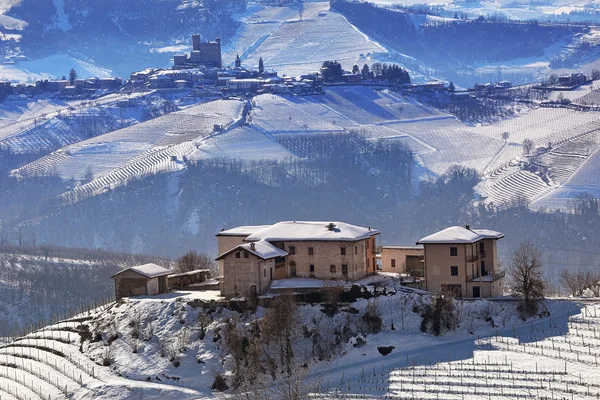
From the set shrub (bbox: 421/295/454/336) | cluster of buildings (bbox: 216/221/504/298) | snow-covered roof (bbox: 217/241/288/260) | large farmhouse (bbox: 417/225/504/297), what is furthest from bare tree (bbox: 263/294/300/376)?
large farmhouse (bbox: 417/225/504/297)

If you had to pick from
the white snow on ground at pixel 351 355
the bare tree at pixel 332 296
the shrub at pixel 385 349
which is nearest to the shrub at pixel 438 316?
the white snow on ground at pixel 351 355

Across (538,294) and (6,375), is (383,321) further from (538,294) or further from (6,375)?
(6,375)

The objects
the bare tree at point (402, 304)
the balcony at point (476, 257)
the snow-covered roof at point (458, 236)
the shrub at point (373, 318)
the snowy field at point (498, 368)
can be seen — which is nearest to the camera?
the snowy field at point (498, 368)

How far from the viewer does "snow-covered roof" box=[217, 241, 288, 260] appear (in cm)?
9844

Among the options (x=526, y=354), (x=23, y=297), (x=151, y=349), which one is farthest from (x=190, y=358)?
(x=23, y=297)

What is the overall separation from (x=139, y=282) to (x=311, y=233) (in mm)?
9364

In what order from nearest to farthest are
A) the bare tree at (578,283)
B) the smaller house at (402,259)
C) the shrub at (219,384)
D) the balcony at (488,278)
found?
the shrub at (219,384)
the balcony at (488,278)
the smaller house at (402,259)
the bare tree at (578,283)

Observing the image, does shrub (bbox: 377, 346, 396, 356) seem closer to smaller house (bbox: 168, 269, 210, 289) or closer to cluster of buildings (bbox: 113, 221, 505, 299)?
cluster of buildings (bbox: 113, 221, 505, 299)

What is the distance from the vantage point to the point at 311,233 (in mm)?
102125

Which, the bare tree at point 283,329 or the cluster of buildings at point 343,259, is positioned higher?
the cluster of buildings at point 343,259

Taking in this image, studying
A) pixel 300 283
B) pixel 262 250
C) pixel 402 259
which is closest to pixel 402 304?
pixel 300 283

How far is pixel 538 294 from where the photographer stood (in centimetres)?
9612

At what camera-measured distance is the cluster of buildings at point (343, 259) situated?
323 feet

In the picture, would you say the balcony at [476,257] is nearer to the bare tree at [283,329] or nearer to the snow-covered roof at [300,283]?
the snow-covered roof at [300,283]
